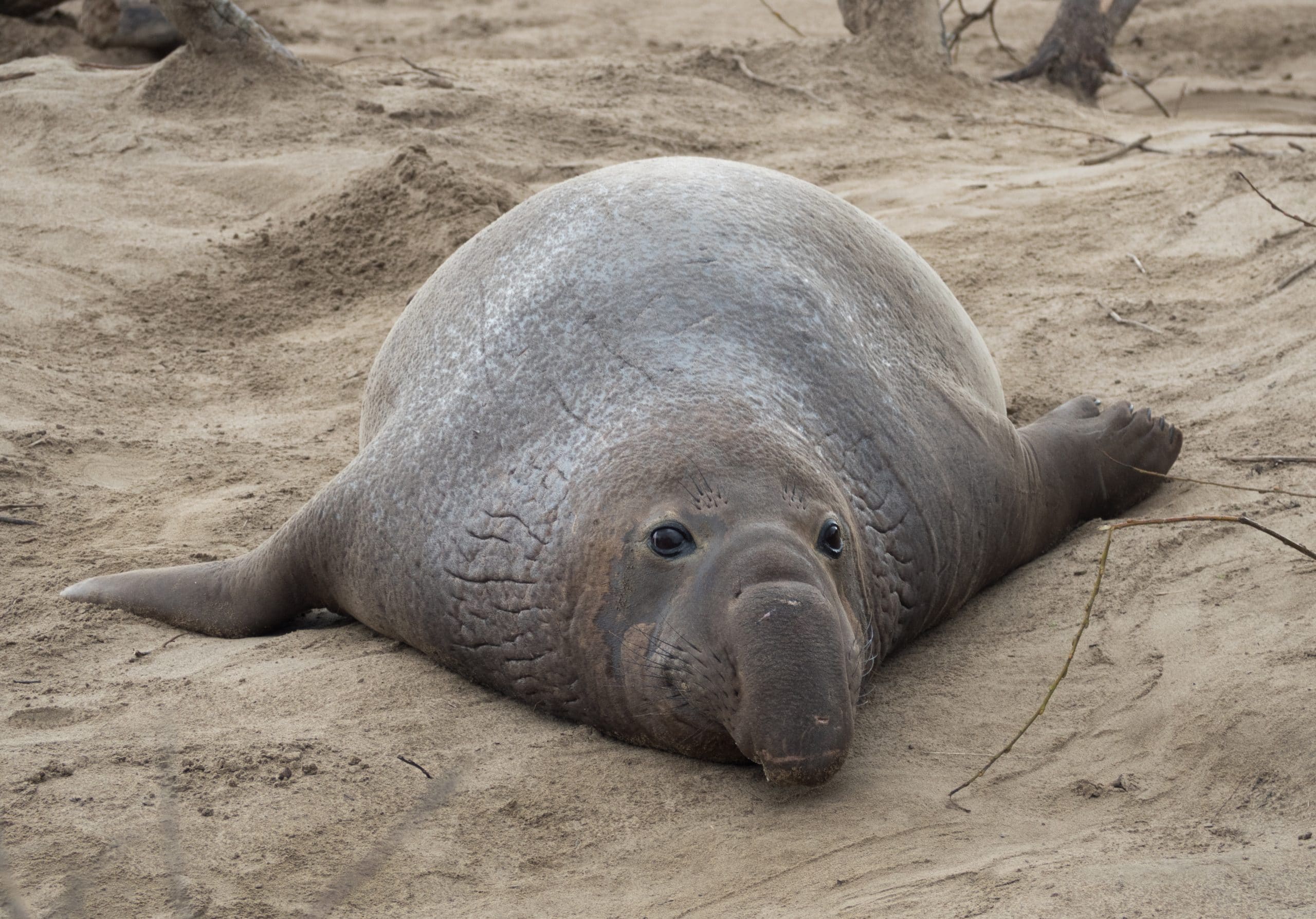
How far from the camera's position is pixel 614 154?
24.6 feet

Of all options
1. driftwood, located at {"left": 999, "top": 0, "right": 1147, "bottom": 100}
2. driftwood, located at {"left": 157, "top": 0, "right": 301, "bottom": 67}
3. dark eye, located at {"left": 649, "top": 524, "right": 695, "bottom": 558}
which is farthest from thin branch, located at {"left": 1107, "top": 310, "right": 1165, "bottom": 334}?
driftwood, located at {"left": 999, "top": 0, "right": 1147, "bottom": 100}

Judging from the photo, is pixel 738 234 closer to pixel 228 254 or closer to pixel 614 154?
pixel 228 254

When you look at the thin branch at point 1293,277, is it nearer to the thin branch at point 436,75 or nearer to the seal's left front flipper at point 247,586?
the seal's left front flipper at point 247,586

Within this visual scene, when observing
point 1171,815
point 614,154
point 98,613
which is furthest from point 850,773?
point 614,154

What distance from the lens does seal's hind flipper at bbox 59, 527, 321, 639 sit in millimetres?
3508

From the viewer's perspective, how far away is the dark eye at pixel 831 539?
2.77 metres

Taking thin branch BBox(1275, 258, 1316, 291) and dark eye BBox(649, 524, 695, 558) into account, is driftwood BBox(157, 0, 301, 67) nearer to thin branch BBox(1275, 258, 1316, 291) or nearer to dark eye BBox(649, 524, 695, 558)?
thin branch BBox(1275, 258, 1316, 291)

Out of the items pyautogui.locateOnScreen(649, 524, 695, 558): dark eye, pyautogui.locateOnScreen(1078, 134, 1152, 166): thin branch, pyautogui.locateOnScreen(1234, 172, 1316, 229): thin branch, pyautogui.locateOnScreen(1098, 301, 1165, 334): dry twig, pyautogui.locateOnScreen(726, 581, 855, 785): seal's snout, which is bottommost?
pyautogui.locateOnScreen(726, 581, 855, 785): seal's snout

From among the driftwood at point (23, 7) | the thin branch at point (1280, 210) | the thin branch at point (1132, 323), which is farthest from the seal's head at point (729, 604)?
the driftwood at point (23, 7)

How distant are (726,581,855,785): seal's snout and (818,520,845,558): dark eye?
21 cm

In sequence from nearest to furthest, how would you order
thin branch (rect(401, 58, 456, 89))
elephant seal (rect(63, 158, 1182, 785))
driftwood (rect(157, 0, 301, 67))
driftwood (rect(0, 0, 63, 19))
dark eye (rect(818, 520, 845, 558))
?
1. elephant seal (rect(63, 158, 1182, 785))
2. dark eye (rect(818, 520, 845, 558))
3. driftwood (rect(157, 0, 301, 67))
4. thin branch (rect(401, 58, 456, 89))
5. driftwood (rect(0, 0, 63, 19))

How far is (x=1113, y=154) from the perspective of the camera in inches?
299

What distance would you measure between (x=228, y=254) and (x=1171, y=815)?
5051 mm

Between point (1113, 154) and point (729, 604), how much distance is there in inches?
229
